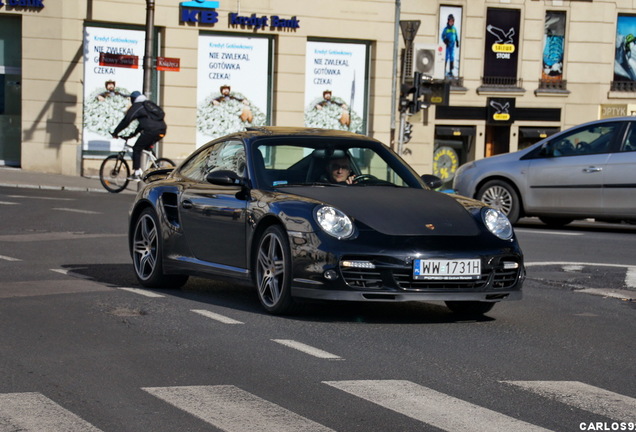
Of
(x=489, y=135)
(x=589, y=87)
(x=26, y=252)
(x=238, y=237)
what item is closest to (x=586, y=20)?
(x=589, y=87)

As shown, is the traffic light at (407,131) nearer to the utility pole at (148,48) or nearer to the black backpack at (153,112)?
the utility pole at (148,48)

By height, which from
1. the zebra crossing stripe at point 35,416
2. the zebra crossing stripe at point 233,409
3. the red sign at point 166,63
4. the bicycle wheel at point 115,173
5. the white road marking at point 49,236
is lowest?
the white road marking at point 49,236

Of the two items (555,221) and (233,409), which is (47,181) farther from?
(233,409)

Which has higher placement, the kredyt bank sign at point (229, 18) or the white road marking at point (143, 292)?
the kredyt bank sign at point (229, 18)

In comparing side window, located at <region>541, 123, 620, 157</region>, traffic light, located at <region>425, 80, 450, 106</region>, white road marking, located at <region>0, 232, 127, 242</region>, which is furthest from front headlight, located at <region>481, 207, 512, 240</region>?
traffic light, located at <region>425, 80, 450, 106</region>

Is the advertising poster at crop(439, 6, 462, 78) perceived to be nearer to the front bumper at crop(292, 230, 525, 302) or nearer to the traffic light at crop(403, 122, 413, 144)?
the traffic light at crop(403, 122, 413, 144)

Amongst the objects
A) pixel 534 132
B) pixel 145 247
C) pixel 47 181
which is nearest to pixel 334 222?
pixel 145 247

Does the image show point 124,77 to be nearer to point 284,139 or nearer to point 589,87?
point 589,87

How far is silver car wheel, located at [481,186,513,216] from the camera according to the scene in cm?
1875

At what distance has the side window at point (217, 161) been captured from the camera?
32.6ft

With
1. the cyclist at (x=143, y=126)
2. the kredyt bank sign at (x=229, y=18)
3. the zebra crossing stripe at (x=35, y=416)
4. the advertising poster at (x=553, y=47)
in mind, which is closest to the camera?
the zebra crossing stripe at (x=35, y=416)

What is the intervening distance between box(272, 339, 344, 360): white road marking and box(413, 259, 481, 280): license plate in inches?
44.1

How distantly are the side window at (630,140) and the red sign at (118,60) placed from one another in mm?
12742

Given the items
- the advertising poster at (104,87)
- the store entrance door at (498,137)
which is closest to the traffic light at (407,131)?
the store entrance door at (498,137)
